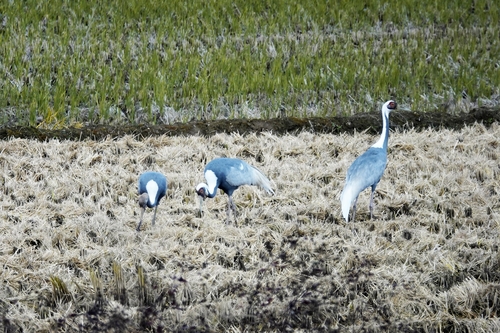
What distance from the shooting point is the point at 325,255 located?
12.0 feet

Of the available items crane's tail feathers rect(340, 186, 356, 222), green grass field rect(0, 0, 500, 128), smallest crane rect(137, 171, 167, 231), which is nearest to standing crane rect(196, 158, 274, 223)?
smallest crane rect(137, 171, 167, 231)

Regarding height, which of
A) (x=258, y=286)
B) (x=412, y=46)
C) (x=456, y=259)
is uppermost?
(x=258, y=286)

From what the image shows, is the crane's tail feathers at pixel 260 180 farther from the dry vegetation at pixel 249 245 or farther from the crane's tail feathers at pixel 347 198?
the crane's tail feathers at pixel 347 198

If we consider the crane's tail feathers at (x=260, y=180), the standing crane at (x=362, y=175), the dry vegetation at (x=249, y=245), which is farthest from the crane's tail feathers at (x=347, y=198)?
the crane's tail feathers at (x=260, y=180)

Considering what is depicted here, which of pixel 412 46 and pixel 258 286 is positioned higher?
pixel 258 286

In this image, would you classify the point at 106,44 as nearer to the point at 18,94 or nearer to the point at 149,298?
the point at 18,94

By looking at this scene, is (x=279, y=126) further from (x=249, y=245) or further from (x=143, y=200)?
(x=143, y=200)

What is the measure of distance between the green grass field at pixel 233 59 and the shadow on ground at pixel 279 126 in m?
0.29

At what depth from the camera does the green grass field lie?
6.52 metres

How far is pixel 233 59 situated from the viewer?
7.38 metres

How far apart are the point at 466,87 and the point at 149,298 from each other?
481cm

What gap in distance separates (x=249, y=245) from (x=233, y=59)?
151 inches

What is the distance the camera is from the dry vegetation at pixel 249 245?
3.17 m

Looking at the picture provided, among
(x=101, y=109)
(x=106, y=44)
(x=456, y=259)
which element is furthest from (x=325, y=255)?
(x=106, y=44)
